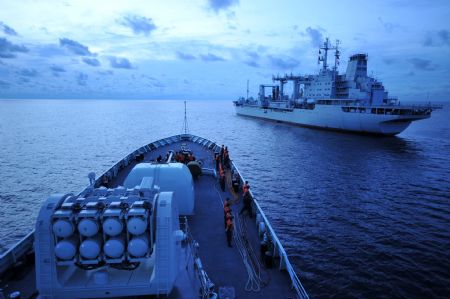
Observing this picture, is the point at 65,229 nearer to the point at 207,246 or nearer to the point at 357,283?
the point at 207,246

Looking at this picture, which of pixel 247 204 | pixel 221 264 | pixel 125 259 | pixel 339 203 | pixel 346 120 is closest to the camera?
pixel 125 259

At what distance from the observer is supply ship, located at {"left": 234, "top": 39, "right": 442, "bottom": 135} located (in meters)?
60.5

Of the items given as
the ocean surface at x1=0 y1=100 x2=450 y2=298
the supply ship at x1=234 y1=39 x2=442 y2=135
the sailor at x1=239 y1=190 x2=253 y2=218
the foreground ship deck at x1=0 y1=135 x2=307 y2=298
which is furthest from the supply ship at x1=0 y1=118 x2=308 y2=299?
the supply ship at x1=234 y1=39 x2=442 y2=135

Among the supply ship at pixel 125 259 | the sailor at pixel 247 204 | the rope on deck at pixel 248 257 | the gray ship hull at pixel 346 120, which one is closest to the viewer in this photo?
the supply ship at pixel 125 259

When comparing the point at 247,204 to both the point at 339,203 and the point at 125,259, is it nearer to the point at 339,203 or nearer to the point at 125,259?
the point at 125,259

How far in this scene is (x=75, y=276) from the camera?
7.50 m

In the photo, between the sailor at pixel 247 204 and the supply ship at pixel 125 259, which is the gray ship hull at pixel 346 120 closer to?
the sailor at pixel 247 204

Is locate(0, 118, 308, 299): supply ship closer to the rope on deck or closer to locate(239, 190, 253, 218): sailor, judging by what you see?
the rope on deck

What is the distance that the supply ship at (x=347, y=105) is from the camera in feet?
198

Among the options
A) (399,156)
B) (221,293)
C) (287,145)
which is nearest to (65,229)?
(221,293)

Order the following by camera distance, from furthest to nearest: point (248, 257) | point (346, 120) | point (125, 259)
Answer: point (346, 120), point (248, 257), point (125, 259)

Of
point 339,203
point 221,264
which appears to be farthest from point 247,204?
point 339,203

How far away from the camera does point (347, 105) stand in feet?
224

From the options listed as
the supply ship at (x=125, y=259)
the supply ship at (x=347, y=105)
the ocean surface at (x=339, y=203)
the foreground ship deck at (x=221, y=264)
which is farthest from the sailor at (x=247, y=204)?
the supply ship at (x=347, y=105)
